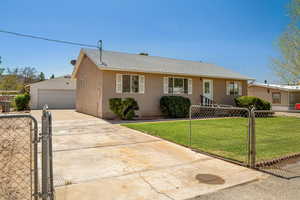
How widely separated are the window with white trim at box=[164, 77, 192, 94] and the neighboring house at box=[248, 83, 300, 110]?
15.3 m

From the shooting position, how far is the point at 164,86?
45.9ft

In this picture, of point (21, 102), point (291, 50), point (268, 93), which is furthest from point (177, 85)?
point (268, 93)

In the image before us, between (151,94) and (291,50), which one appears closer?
(291,50)

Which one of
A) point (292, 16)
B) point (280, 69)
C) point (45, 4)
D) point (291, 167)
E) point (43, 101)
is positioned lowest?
point (291, 167)

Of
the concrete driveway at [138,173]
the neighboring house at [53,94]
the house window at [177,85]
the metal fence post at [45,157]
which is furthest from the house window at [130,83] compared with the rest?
the neighboring house at [53,94]

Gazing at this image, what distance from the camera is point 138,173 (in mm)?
3584

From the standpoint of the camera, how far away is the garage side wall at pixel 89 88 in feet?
41.7

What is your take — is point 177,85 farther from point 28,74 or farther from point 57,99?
point 28,74

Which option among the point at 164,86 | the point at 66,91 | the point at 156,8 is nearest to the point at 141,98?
the point at 164,86

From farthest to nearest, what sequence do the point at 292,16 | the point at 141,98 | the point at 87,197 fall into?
1. the point at 141,98
2. the point at 292,16
3. the point at 87,197

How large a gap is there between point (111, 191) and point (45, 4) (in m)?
12.0

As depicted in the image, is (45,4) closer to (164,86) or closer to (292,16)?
(164,86)

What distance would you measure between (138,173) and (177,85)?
1160 cm

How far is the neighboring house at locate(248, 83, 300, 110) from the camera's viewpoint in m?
23.2
